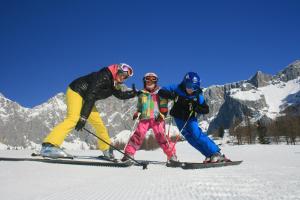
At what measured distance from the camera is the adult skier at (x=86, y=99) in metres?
7.55

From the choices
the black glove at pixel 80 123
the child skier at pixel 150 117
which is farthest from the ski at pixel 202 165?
the black glove at pixel 80 123

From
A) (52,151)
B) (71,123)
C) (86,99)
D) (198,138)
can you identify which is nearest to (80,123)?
(71,123)

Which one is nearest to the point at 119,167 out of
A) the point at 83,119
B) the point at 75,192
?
the point at 83,119

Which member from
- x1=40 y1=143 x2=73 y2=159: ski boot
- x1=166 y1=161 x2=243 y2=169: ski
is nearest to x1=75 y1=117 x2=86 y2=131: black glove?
x1=40 y1=143 x2=73 y2=159: ski boot

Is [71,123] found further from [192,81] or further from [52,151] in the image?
[192,81]

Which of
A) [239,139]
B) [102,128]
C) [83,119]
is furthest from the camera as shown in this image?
[239,139]

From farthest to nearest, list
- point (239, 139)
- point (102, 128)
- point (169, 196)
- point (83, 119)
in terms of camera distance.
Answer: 1. point (239, 139)
2. point (102, 128)
3. point (83, 119)
4. point (169, 196)

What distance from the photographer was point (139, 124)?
328 inches

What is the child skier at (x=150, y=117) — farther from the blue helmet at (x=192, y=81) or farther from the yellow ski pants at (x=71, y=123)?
the yellow ski pants at (x=71, y=123)

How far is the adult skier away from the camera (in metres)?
7.55

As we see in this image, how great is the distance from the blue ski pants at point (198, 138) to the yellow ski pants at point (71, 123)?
2.07 m

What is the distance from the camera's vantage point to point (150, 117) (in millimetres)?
8320

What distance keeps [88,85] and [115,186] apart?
4.76 metres

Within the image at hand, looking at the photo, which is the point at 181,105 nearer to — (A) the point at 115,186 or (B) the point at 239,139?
(A) the point at 115,186
